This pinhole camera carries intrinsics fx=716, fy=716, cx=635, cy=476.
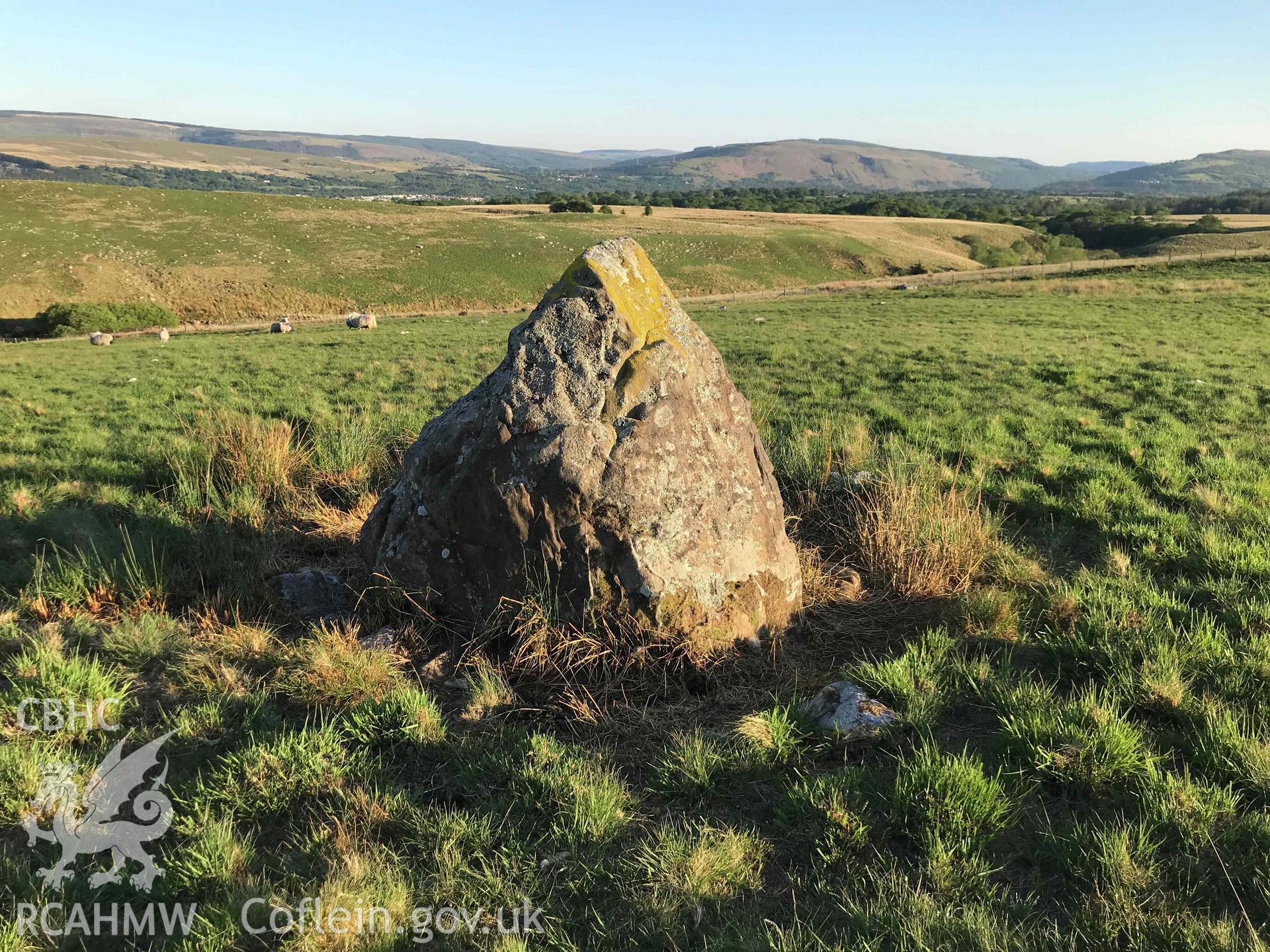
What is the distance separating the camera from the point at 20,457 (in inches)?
355

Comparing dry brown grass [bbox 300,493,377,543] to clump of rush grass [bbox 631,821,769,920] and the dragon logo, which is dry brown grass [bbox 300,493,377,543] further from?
clump of rush grass [bbox 631,821,769,920]

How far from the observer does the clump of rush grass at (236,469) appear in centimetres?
692

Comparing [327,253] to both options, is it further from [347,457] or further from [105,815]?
[105,815]

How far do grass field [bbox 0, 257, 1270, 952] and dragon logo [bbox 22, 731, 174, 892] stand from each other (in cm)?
8

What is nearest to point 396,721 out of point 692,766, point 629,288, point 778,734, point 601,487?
point 692,766

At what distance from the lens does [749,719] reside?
3967 millimetres

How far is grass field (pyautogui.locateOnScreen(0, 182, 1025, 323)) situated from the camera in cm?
4744

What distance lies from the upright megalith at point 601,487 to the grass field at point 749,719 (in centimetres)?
44

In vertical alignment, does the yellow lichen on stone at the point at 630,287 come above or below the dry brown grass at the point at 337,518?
above

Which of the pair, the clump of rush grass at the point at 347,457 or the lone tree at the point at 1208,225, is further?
the lone tree at the point at 1208,225

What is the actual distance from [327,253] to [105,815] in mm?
60943

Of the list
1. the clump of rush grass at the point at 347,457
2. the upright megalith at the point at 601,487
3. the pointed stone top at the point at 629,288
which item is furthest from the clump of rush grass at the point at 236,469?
the pointed stone top at the point at 629,288

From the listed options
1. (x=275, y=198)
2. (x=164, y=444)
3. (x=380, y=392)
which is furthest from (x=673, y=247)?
(x=164, y=444)

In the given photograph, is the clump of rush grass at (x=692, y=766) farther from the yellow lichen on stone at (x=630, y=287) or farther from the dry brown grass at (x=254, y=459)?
the dry brown grass at (x=254, y=459)
